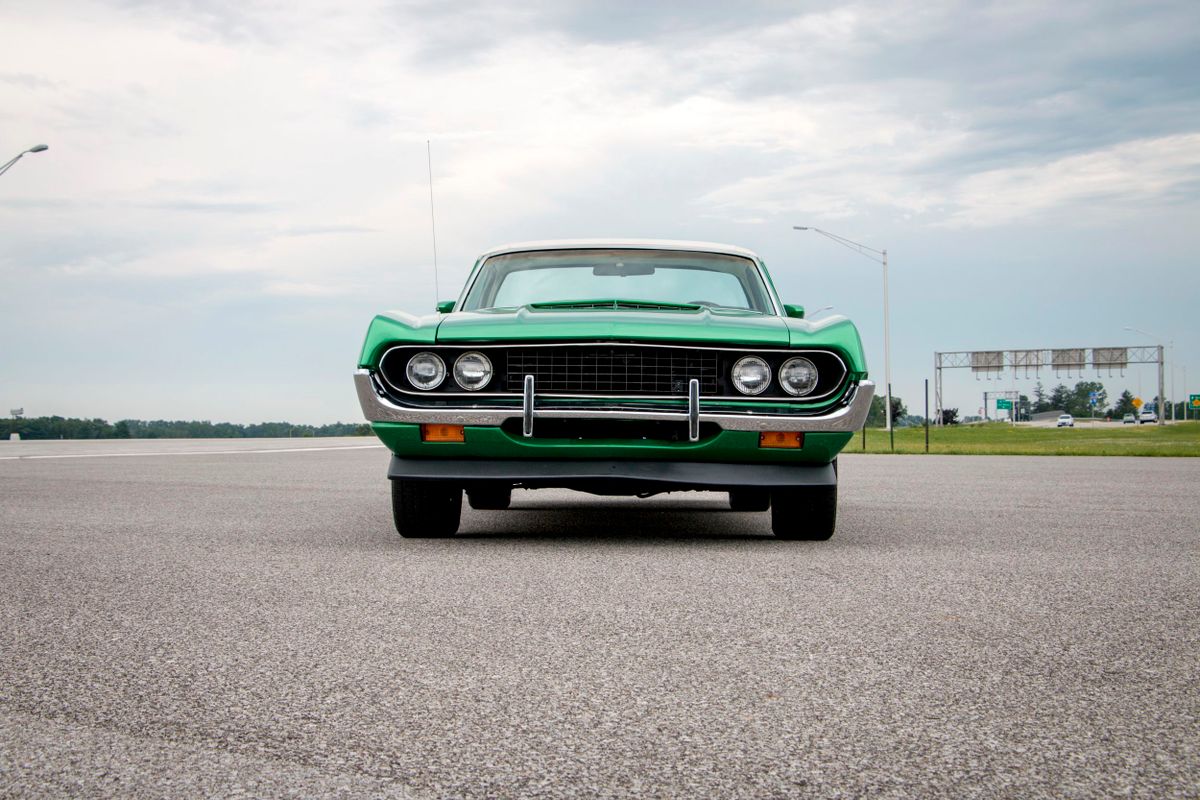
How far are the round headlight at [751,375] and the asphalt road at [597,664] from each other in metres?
0.76

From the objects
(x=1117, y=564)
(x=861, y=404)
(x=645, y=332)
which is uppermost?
(x=645, y=332)

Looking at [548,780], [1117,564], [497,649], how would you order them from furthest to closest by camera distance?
[1117,564]
[497,649]
[548,780]

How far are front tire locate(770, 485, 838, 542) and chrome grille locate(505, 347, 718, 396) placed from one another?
28.2 inches

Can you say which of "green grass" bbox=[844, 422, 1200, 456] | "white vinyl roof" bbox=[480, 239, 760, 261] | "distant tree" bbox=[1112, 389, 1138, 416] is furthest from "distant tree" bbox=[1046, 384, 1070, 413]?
"white vinyl roof" bbox=[480, 239, 760, 261]

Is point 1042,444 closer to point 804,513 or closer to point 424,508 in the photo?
point 804,513

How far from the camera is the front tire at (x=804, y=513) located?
5.82 metres

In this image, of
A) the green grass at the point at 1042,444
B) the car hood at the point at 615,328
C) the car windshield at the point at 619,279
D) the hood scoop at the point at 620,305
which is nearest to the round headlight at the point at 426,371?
the car hood at the point at 615,328

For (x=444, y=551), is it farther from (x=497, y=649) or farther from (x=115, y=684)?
(x=115, y=684)

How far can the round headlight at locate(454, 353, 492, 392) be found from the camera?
560cm

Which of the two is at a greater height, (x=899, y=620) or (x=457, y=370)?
(x=457, y=370)

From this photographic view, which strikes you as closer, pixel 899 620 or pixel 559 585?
pixel 899 620

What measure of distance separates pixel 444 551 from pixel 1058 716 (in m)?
3.38

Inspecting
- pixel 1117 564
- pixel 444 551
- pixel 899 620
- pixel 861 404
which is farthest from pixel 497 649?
pixel 1117 564

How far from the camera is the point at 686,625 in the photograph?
3662 millimetres
